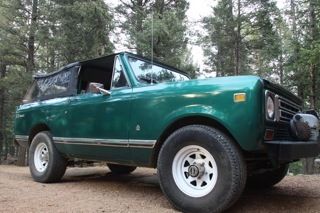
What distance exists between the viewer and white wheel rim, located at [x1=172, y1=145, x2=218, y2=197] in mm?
3730

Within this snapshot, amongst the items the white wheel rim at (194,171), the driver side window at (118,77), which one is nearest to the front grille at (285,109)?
the white wheel rim at (194,171)

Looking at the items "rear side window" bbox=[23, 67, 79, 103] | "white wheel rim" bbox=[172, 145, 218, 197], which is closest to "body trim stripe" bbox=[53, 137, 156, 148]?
"white wheel rim" bbox=[172, 145, 218, 197]

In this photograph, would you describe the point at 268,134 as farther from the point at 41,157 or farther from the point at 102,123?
the point at 41,157

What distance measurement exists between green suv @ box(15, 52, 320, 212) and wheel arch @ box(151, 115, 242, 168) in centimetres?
1

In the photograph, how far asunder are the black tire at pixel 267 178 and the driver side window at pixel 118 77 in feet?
7.40

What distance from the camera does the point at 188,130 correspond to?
3857mm

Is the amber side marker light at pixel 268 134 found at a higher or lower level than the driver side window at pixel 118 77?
lower

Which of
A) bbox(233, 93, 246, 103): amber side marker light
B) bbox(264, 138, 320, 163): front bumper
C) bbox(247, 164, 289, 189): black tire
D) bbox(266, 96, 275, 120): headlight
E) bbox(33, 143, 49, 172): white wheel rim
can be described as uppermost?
bbox(233, 93, 246, 103): amber side marker light

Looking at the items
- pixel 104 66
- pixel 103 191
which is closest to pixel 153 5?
pixel 104 66

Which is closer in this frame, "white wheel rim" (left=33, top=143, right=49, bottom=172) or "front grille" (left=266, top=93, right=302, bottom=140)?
"front grille" (left=266, top=93, right=302, bottom=140)

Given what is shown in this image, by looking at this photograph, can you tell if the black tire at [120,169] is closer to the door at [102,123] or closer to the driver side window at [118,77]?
the door at [102,123]

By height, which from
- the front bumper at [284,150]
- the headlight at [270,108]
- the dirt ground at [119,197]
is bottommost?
the dirt ground at [119,197]

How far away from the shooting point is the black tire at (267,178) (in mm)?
5096

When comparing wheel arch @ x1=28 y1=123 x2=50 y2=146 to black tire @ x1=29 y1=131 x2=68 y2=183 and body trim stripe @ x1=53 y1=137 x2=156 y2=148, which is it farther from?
body trim stripe @ x1=53 y1=137 x2=156 y2=148
